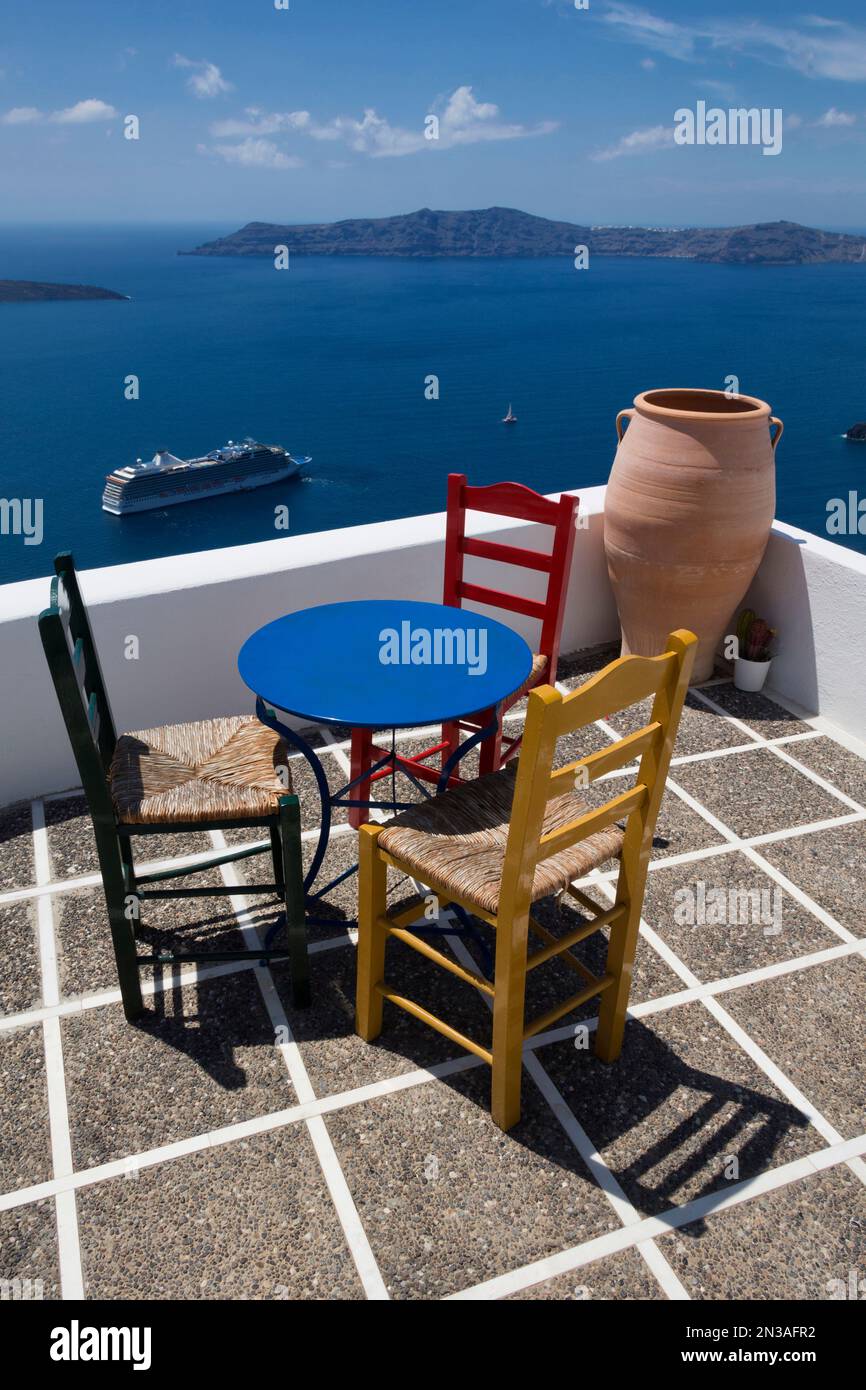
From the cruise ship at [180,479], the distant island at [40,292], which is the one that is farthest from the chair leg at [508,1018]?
the distant island at [40,292]

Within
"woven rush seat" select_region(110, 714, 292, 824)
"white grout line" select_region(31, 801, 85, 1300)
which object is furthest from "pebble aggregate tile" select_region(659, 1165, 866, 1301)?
"woven rush seat" select_region(110, 714, 292, 824)

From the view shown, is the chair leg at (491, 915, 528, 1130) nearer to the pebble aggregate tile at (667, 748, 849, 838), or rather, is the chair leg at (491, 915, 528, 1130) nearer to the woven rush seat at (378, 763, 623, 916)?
the woven rush seat at (378, 763, 623, 916)

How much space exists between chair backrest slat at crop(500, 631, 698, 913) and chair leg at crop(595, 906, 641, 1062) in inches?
8.1

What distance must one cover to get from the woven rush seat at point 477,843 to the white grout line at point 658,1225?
69 centimetres

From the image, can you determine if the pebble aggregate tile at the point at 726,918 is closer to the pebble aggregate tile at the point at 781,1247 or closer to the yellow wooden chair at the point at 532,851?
the yellow wooden chair at the point at 532,851

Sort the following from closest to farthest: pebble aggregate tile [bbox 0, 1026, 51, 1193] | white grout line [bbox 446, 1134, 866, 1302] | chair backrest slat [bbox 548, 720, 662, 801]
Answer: chair backrest slat [bbox 548, 720, 662, 801] → white grout line [bbox 446, 1134, 866, 1302] → pebble aggregate tile [bbox 0, 1026, 51, 1193]

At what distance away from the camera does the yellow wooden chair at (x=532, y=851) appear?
1723 millimetres

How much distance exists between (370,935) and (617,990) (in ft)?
1.94

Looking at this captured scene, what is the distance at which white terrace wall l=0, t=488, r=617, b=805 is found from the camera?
327 cm

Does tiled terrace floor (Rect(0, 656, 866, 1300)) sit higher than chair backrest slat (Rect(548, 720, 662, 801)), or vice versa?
chair backrest slat (Rect(548, 720, 662, 801))

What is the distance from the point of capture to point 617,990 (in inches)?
88.5

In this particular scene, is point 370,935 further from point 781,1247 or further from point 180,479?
point 180,479
